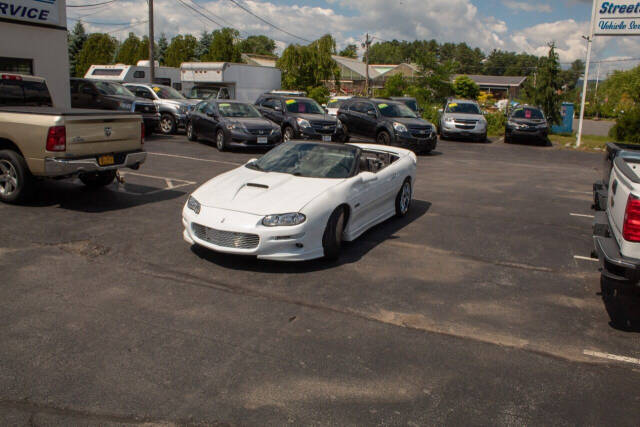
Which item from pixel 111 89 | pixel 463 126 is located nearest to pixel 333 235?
pixel 111 89

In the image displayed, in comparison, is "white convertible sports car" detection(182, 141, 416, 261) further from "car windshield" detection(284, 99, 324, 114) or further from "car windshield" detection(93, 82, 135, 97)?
"car windshield" detection(93, 82, 135, 97)

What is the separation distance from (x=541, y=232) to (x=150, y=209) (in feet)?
20.2

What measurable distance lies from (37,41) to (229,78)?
1440 centimetres

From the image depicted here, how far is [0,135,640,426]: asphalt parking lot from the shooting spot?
3.52 meters

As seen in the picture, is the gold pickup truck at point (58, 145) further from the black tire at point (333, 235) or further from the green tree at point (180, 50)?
the green tree at point (180, 50)

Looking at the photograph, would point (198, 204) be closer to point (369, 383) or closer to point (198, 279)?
point (198, 279)

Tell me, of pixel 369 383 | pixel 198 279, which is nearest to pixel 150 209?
pixel 198 279

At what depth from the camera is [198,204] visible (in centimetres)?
631

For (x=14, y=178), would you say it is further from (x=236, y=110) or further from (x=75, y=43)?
(x=75, y=43)

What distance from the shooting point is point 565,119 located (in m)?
29.4

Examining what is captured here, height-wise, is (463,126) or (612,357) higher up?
(463,126)

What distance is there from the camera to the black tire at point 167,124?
20562 mm

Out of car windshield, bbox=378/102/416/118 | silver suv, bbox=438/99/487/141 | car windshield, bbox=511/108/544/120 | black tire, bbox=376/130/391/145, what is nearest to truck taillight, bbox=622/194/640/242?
black tire, bbox=376/130/391/145

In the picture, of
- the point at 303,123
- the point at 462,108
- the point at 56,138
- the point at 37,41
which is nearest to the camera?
the point at 56,138
